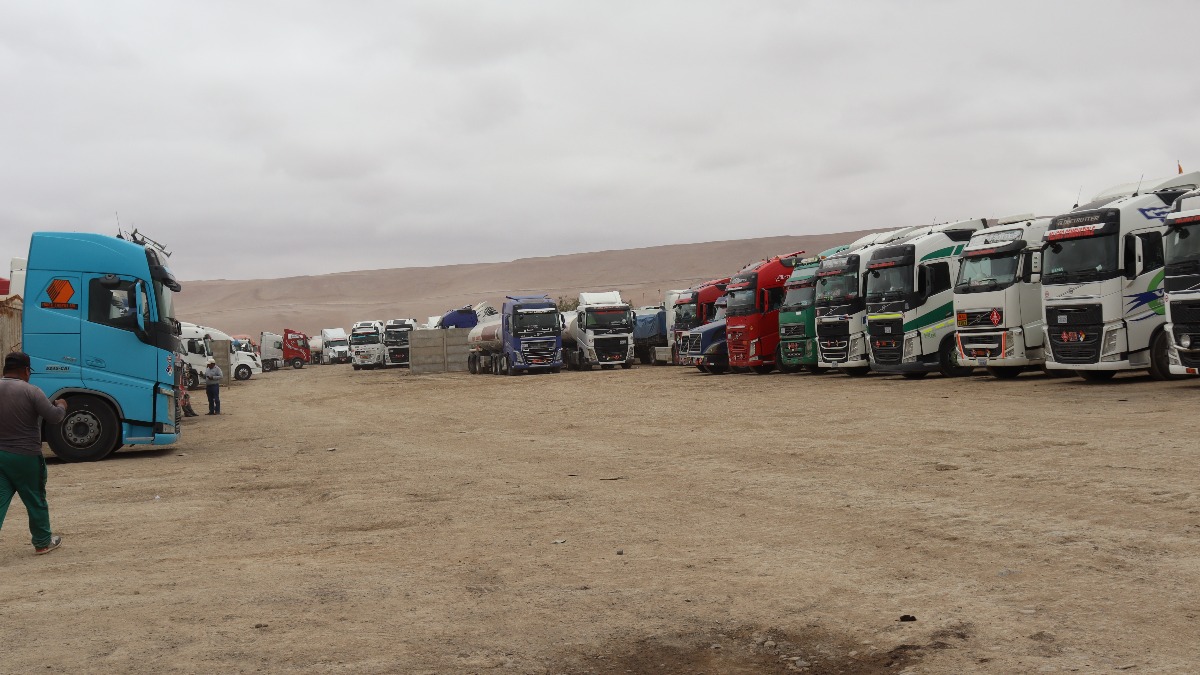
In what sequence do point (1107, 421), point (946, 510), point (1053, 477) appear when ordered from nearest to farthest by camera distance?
point (946, 510), point (1053, 477), point (1107, 421)

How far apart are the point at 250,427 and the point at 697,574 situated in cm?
1778

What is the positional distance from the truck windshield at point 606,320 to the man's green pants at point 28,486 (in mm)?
35597

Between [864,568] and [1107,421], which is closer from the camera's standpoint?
[864,568]

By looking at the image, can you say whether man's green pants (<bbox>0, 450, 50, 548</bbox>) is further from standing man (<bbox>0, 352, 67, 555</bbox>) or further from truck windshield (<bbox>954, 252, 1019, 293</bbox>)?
truck windshield (<bbox>954, 252, 1019, 293</bbox>)

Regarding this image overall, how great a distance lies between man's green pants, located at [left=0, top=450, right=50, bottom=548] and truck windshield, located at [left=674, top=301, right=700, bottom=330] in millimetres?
32964

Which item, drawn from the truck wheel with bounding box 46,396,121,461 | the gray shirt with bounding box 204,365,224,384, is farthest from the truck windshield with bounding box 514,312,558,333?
the truck wheel with bounding box 46,396,121,461

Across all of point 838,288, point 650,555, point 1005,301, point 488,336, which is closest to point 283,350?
point 488,336

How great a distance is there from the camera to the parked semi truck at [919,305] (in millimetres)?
26422

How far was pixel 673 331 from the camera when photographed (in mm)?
45031

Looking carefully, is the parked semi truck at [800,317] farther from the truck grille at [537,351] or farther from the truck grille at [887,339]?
the truck grille at [537,351]

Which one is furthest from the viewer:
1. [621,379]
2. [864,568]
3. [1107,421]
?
[621,379]

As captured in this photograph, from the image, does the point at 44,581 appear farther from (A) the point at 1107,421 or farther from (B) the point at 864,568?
(A) the point at 1107,421

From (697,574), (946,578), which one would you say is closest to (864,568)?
(946,578)

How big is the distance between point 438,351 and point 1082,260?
122ft
